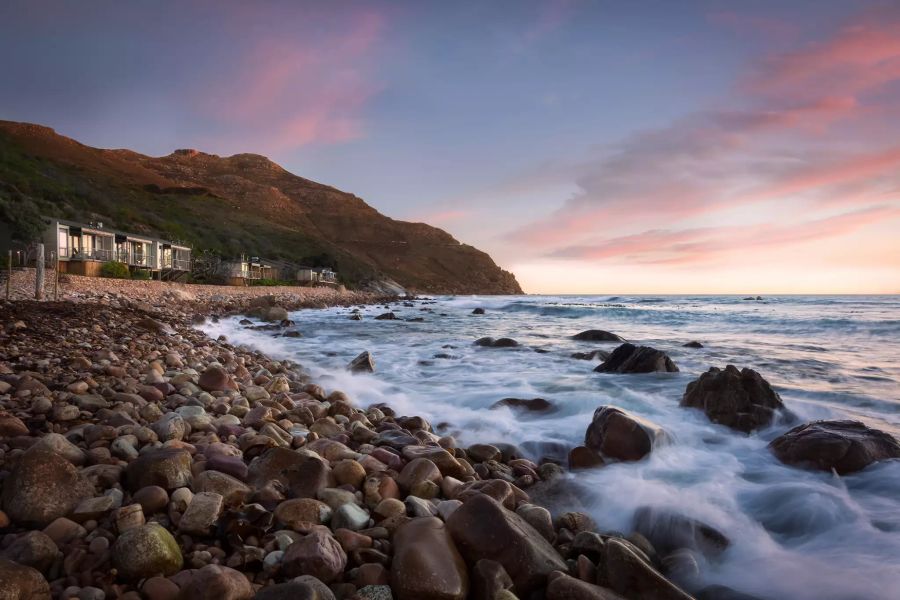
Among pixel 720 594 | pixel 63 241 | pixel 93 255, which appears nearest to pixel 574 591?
pixel 720 594

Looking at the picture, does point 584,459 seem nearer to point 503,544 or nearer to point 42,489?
point 503,544

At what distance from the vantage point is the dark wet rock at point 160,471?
3.08 metres

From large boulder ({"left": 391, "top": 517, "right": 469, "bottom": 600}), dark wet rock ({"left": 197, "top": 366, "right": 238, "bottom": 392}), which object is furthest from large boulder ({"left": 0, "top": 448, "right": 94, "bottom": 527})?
dark wet rock ({"left": 197, "top": 366, "right": 238, "bottom": 392})

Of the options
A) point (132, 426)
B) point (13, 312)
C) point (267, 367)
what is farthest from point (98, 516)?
point (13, 312)

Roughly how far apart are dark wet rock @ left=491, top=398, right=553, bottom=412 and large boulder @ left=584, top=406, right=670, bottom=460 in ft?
6.06

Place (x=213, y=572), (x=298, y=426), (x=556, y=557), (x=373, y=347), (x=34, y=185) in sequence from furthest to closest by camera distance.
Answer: (x=34, y=185), (x=373, y=347), (x=298, y=426), (x=556, y=557), (x=213, y=572)

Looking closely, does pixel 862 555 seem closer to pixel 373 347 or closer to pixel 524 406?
pixel 524 406

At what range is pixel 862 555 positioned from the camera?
3.76 meters

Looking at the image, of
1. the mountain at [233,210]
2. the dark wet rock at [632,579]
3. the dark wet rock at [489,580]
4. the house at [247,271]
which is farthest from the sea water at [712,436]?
the house at [247,271]

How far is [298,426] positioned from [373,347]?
10.7m

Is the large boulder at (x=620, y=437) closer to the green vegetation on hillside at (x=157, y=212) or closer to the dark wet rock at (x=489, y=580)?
the dark wet rock at (x=489, y=580)

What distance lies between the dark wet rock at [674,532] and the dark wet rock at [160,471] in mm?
3532

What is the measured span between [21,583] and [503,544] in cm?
228

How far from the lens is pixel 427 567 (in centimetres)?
257
